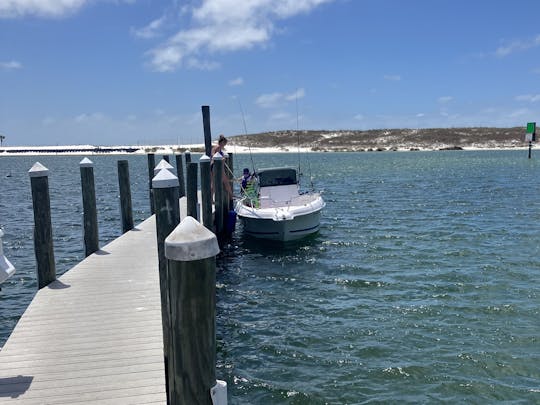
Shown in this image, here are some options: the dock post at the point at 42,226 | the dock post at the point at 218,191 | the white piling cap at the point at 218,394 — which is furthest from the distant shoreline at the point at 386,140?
the white piling cap at the point at 218,394

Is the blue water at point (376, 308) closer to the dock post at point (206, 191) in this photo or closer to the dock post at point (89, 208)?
the dock post at point (206, 191)

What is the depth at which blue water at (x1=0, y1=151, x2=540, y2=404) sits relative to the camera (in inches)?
269

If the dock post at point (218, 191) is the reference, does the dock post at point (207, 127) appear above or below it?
above

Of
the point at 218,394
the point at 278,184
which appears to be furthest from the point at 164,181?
the point at 278,184

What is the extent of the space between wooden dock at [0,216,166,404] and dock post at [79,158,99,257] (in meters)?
1.76

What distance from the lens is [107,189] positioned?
3394 centimetres

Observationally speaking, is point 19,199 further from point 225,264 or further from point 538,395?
point 538,395

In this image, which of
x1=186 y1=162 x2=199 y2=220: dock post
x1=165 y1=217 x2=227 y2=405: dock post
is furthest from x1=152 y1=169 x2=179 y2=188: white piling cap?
x1=186 y1=162 x2=199 y2=220: dock post

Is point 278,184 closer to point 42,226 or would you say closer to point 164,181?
point 42,226

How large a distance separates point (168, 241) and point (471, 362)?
5.68 meters

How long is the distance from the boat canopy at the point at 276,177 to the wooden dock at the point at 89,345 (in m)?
8.54

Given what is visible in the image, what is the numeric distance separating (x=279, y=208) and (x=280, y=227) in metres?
0.61

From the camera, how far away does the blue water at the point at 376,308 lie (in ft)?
22.4

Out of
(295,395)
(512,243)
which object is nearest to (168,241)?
(295,395)
